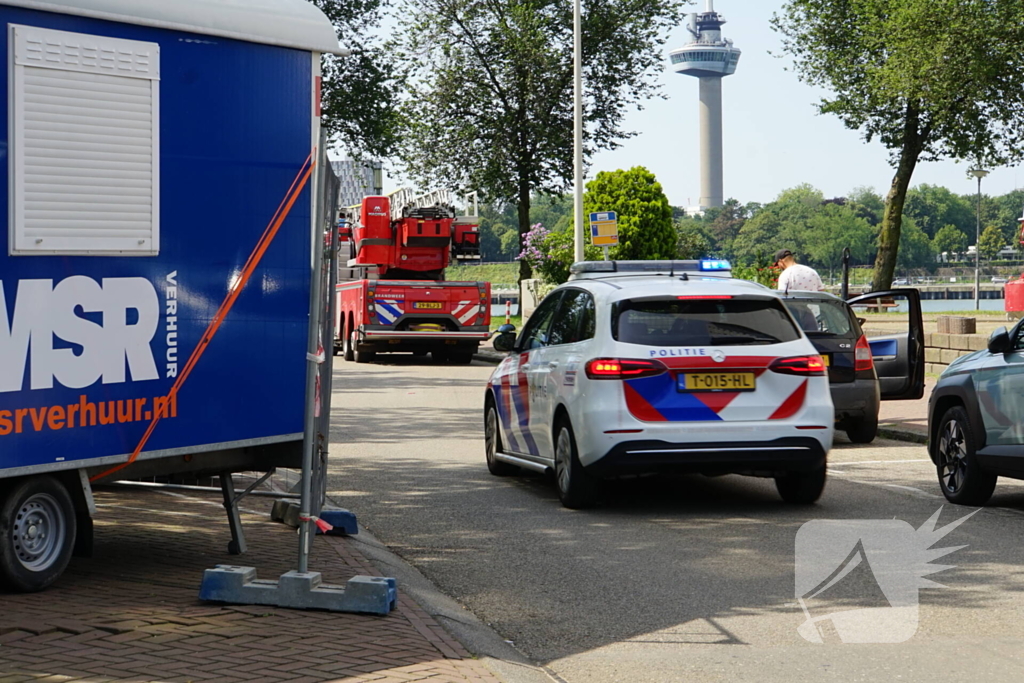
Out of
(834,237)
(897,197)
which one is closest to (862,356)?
(897,197)

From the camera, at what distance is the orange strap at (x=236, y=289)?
271 inches

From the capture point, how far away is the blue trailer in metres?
6.41

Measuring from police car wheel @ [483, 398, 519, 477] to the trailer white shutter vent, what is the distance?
5.20m

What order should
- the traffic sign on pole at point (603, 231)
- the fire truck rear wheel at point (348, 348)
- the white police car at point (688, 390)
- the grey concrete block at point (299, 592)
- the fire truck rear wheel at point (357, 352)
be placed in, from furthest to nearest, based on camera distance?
the fire truck rear wheel at point (348, 348), the fire truck rear wheel at point (357, 352), the traffic sign on pole at point (603, 231), the white police car at point (688, 390), the grey concrete block at point (299, 592)

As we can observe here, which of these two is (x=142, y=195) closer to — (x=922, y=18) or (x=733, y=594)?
(x=733, y=594)

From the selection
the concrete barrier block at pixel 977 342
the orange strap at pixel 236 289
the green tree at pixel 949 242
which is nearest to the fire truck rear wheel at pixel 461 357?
the concrete barrier block at pixel 977 342

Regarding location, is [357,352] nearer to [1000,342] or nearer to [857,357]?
[857,357]

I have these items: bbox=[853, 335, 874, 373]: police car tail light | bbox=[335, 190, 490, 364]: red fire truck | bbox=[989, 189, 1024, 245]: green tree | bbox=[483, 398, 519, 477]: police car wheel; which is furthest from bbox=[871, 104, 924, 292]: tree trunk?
bbox=[989, 189, 1024, 245]: green tree

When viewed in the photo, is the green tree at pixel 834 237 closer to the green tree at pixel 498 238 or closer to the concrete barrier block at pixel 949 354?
the green tree at pixel 498 238

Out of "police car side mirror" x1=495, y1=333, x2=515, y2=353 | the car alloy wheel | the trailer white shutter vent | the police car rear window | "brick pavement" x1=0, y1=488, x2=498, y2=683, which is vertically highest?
Result: the trailer white shutter vent

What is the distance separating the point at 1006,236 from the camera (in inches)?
5453

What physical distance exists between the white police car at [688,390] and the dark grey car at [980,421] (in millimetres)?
1040

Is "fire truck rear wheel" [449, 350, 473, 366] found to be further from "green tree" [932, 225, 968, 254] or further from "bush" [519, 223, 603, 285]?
"green tree" [932, 225, 968, 254]

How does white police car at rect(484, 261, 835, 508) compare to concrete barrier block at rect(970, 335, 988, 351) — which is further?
concrete barrier block at rect(970, 335, 988, 351)
